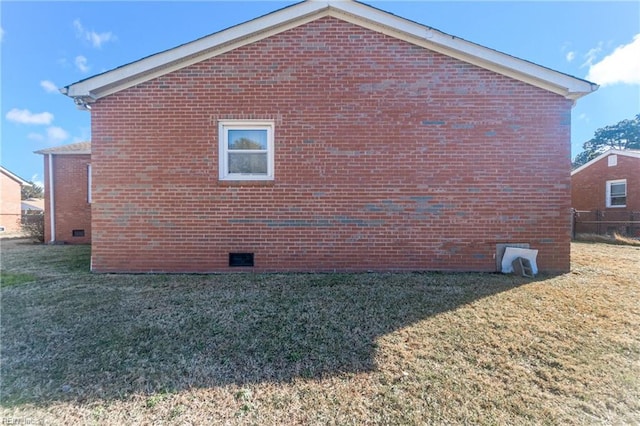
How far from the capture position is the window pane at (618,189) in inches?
602

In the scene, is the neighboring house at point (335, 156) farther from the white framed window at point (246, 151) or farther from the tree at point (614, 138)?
the tree at point (614, 138)

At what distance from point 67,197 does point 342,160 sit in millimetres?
11473

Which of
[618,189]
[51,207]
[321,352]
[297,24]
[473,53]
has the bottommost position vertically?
[321,352]

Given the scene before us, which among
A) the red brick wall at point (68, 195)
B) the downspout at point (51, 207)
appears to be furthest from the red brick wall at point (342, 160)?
the downspout at point (51, 207)

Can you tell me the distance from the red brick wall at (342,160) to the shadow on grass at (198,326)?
82cm

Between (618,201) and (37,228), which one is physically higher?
(618,201)

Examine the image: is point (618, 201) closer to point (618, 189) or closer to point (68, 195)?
point (618, 189)

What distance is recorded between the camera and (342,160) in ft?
19.2

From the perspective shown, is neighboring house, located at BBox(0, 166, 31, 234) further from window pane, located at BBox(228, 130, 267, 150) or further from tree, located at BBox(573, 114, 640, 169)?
tree, located at BBox(573, 114, 640, 169)

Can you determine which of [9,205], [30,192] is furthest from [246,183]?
[30,192]

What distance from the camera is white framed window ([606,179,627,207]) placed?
15297 mm

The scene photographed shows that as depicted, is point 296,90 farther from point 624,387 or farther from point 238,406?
point 624,387

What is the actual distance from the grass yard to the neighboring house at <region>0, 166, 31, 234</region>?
2156 centimetres

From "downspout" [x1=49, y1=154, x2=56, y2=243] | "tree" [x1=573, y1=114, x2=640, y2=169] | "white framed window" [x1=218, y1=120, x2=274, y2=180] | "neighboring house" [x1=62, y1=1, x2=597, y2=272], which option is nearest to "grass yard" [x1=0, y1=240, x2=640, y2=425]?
"neighboring house" [x1=62, y1=1, x2=597, y2=272]
